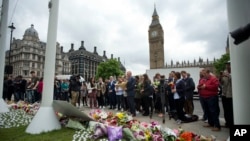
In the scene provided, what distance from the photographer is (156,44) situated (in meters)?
127

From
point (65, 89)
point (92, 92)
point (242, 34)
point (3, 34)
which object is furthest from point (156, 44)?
point (242, 34)

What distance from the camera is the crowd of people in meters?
6.69

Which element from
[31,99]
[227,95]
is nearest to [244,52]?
[227,95]

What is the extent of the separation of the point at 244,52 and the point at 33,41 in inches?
3774

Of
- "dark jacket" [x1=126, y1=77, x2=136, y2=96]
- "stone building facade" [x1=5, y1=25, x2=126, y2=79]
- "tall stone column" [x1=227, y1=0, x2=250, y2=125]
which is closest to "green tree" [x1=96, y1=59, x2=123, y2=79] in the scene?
"stone building facade" [x1=5, y1=25, x2=126, y2=79]

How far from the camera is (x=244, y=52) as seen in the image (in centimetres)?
333

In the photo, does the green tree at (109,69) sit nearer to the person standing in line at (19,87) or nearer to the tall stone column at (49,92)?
the person standing in line at (19,87)

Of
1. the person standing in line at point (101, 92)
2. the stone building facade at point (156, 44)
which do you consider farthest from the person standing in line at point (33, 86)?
the stone building facade at point (156, 44)

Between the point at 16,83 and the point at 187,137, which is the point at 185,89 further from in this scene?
the point at 16,83

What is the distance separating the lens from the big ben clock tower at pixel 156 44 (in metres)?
125

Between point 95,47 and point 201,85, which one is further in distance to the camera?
point 95,47

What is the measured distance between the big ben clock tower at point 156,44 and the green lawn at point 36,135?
404 feet

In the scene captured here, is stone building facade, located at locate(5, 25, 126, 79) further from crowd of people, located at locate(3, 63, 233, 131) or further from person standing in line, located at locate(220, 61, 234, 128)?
person standing in line, located at locate(220, 61, 234, 128)

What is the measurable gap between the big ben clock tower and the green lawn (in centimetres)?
12311
